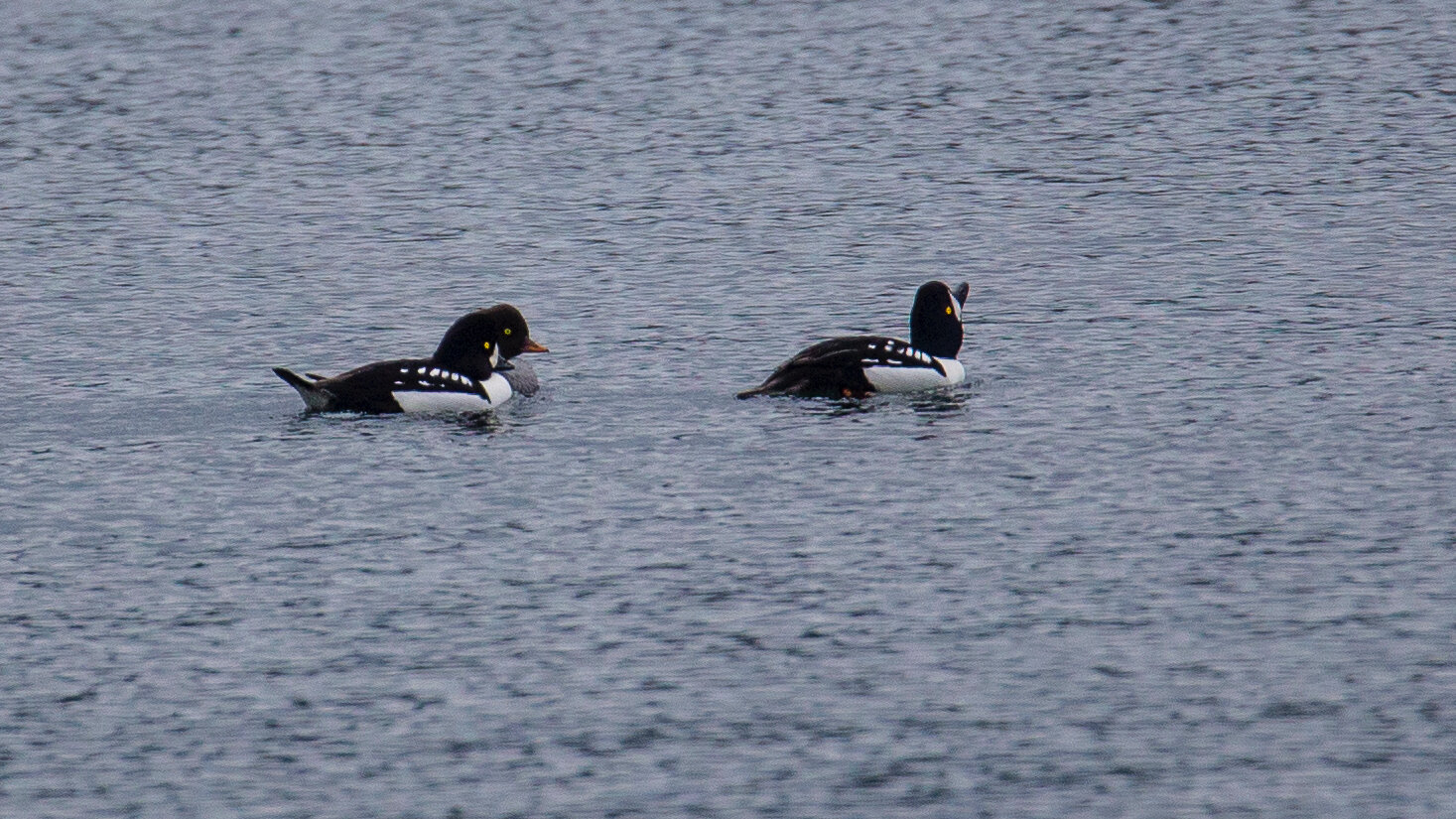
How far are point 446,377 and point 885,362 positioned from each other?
3.30 m

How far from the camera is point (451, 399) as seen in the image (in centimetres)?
1734

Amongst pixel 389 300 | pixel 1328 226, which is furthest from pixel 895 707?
pixel 1328 226

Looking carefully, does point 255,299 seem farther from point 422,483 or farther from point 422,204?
point 422,483

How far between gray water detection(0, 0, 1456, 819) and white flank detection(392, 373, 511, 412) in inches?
9.5

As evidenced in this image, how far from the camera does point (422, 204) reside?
86.0ft

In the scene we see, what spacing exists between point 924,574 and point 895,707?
80.1 inches

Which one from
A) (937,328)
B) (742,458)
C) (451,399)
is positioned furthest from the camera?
(937,328)

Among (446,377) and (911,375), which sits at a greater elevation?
(446,377)

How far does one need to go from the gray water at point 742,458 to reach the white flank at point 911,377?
400 millimetres

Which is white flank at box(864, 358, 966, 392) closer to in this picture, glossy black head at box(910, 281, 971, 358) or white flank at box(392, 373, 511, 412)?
glossy black head at box(910, 281, 971, 358)

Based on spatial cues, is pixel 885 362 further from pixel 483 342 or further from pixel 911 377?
pixel 483 342

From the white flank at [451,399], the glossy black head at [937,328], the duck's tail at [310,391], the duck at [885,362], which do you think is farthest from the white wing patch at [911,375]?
the duck's tail at [310,391]

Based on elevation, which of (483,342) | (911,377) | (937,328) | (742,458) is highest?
(483,342)

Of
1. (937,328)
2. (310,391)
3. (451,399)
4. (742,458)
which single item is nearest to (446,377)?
(451,399)
